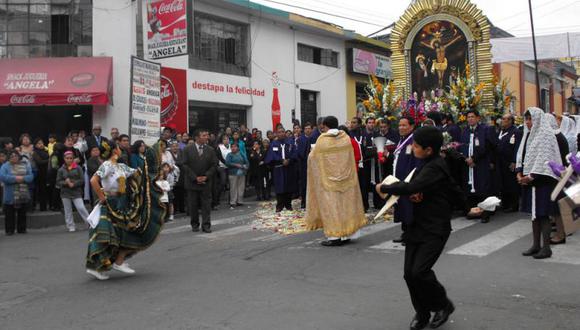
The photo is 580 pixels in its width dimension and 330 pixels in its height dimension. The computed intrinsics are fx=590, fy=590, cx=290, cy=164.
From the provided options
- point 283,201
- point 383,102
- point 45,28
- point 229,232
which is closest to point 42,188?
point 229,232

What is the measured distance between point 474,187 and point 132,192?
6.74 metres

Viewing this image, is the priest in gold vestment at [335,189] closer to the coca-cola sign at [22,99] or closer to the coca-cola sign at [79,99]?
the coca-cola sign at [79,99]

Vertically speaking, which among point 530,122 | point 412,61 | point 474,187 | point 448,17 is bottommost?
point 474,187

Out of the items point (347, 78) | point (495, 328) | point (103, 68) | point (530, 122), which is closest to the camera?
point (495, 328)

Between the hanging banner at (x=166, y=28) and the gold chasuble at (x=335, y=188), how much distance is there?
8.81 m

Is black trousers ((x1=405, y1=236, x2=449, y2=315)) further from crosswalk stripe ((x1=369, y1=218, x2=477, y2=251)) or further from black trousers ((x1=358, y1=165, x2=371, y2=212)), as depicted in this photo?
black trousers ((x1=358, y1=165, x2=371, y2=212))

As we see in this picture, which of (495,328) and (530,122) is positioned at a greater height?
(530,122)

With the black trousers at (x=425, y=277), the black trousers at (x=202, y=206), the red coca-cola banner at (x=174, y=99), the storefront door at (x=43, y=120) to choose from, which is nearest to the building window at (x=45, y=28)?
the storefront door at (x=43, y=120)

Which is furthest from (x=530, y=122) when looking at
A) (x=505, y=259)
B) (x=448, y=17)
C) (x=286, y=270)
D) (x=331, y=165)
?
(x=448, y=17)

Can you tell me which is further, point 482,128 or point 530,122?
point 482,128

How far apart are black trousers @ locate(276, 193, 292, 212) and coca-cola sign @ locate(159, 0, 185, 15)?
671cm

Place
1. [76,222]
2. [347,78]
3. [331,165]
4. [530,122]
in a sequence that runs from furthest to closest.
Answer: [347,78], [76,222], [331,165], [530,122]

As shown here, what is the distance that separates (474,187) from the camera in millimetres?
11234

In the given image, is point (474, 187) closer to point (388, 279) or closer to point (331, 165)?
point (331, 165)
